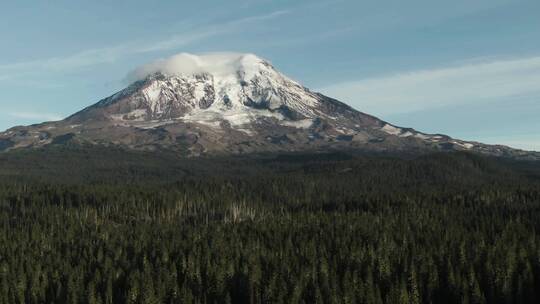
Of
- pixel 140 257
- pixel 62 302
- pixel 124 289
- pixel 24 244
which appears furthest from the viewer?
pixel 24 244

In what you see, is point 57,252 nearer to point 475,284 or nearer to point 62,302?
point 62,302

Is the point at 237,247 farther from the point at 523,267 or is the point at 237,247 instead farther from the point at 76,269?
the point at 523,267

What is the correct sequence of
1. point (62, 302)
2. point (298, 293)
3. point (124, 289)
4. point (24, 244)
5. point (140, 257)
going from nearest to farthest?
point (298, 293), point (62, 302), point (124, 289), point (140, 257), point (24, 244)

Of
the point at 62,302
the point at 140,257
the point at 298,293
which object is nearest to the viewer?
the point at 298,293

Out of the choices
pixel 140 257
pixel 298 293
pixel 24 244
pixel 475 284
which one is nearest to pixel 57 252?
pixel 24 244

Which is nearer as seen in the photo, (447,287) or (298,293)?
(298,293)

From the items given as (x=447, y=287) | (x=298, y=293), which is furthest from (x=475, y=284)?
(x=298, y=293)

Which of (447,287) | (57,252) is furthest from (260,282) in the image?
(57,252)

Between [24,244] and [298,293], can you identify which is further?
[24,244]
